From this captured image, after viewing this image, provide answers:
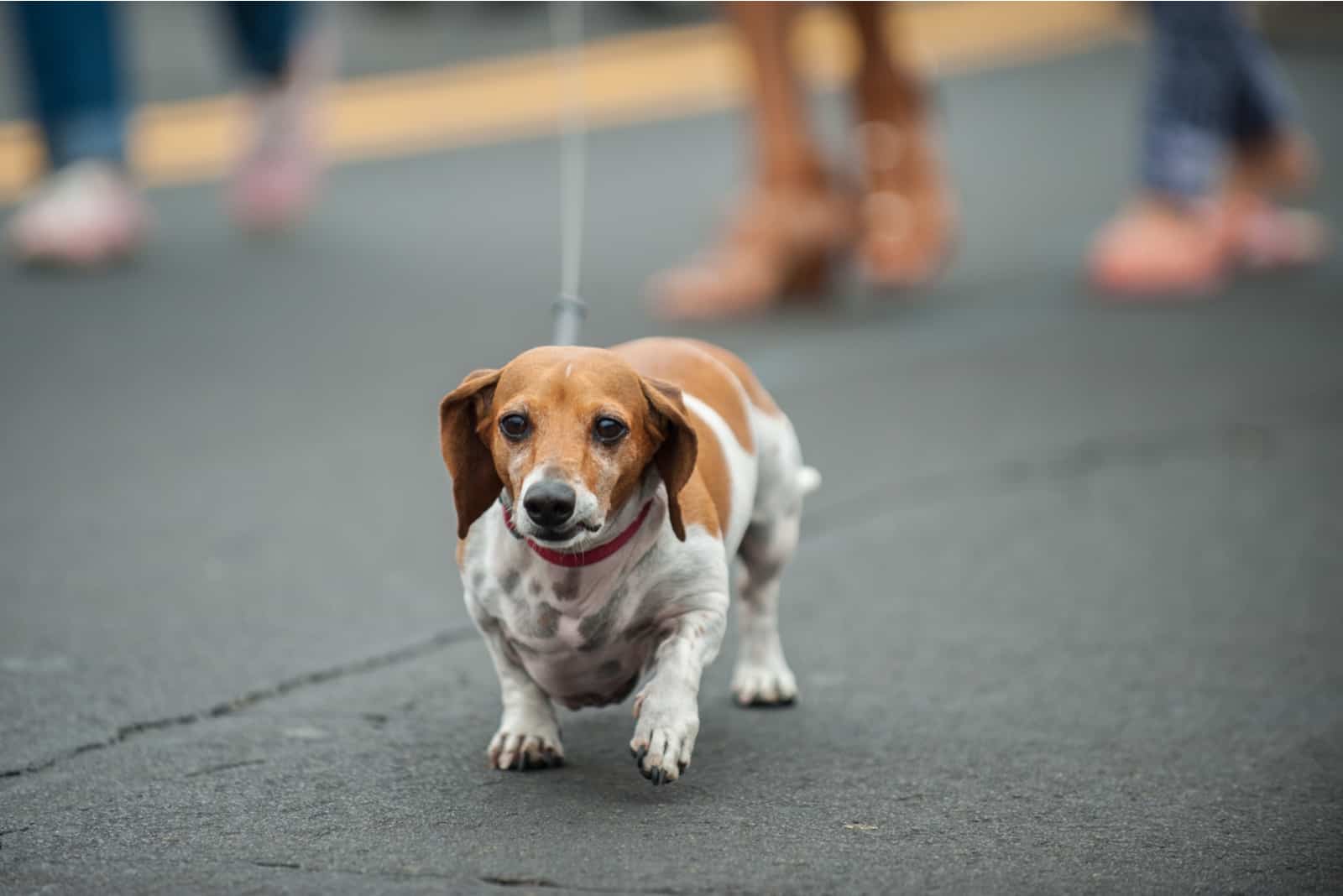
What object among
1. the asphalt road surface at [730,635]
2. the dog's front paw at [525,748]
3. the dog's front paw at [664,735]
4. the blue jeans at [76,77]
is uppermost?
the blue jeans at [76,77]

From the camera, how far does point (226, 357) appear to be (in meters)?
7.66

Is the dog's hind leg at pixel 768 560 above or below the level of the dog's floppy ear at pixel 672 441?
below

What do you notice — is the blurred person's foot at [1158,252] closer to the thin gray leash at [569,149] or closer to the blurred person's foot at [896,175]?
the blurred person's foot at [896,175]

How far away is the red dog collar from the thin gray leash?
0.50 meters

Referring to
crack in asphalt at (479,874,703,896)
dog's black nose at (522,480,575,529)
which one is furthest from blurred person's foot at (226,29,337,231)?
crack in asphalt at (479,874,703,896)

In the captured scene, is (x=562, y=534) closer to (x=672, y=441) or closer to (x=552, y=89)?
(x=672, y=441)

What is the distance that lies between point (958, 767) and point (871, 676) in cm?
63

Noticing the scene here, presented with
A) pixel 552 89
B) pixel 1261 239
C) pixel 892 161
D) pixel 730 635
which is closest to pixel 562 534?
pixel 730 635

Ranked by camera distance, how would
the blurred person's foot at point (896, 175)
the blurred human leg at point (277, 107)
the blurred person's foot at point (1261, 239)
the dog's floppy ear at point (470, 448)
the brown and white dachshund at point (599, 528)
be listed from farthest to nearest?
1. the blurred human leg at point (277, 107)
2. the blurred person's foot at point (1261, 239)
3. the blurred person's foot at point (896, 175)
4. the dog's floppy ear at point (470, 448)
5. the brown and white dachshund at point (599, 528)

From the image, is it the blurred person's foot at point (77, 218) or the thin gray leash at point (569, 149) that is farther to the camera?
the blurred person's foot at point (77, 218)

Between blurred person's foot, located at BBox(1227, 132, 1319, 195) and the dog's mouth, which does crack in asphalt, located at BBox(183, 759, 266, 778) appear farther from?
blurred person's foot, located at BBox(1227, 132, 1319, 195)

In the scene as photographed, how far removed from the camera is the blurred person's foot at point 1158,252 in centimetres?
852

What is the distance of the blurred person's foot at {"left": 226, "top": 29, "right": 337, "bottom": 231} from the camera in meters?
9.59

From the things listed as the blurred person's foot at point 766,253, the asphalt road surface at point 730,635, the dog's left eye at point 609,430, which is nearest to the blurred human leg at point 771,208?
the blurred person's foot at point 766,253
